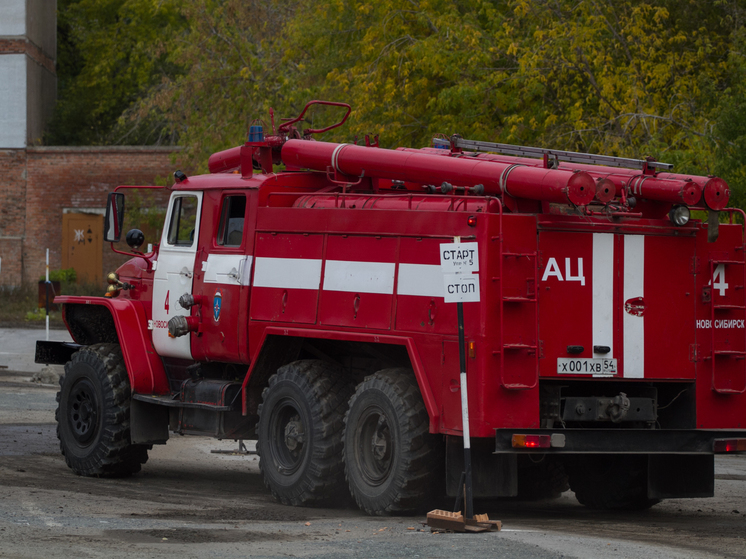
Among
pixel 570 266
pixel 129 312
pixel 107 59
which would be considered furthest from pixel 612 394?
pixel 107 59

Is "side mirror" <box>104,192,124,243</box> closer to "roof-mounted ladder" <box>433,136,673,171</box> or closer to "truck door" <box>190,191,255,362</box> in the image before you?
"truck door" <box>190,191,255,362</box>

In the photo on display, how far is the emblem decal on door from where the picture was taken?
1199 centimetres

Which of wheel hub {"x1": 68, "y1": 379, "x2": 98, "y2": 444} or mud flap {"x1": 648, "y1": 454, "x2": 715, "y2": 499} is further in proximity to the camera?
wheel hub {"x1": 68, "y1": 379, "x2": 98, "y2": 444}

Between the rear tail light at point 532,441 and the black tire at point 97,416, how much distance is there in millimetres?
5104

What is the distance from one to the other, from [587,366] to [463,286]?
138cm

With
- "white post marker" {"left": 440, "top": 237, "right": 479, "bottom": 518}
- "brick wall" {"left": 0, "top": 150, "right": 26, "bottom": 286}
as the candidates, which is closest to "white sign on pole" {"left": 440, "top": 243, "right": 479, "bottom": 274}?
"white post marker" {"left": 440, "top": 237, "right": 479, "bottom": 518}

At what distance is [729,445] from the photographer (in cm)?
1013

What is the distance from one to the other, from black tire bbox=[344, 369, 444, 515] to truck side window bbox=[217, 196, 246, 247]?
2.44 meters

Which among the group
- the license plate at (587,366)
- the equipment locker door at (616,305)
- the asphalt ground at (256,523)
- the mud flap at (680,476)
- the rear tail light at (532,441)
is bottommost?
the asphalt ground at (256,523)

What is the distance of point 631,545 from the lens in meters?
8.69

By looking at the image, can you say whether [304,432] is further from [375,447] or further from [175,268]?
[175,268]

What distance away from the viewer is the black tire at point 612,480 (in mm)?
11242

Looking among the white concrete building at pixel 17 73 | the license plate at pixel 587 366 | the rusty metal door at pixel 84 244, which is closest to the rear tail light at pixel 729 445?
the license plate at pixel 587 366

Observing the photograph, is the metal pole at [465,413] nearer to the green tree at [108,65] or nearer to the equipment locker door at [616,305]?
the equipment locker door at [616,305]
